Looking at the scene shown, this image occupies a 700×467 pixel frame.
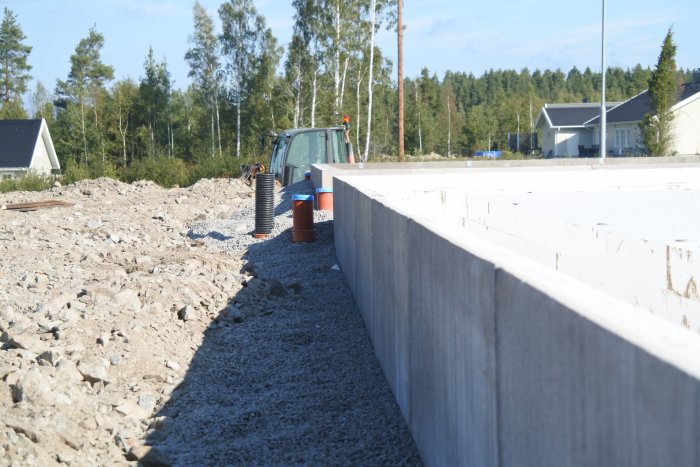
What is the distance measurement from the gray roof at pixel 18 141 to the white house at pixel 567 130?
38.2m

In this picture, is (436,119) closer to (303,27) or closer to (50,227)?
(303,27)

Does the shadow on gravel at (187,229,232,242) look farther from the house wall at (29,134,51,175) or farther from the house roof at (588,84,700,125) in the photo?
the house wall at (29,134,51,175)

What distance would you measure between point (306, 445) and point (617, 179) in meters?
10.2

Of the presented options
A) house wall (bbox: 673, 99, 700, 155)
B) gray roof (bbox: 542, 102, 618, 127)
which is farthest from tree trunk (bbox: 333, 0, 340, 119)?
gray roof (bbox: 542, 102, 618, 127)

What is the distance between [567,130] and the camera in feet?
219

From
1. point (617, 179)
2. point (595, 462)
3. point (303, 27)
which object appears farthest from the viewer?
point (303, 27)

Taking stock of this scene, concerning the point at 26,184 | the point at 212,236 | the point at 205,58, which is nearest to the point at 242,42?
the point at 205,58

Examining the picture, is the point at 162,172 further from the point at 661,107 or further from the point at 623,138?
the point at 623,138

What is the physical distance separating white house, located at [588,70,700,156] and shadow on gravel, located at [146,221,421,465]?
132 ft

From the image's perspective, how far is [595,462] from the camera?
2238 mm

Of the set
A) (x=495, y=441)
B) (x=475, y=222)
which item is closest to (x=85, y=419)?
(x=495, y=441)

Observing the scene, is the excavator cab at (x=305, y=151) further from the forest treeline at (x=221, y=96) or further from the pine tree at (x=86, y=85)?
the pine tree at (x=86, y=85)

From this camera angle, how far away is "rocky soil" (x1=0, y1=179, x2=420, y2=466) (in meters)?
5.48

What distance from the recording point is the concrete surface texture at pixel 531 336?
1987 mm
